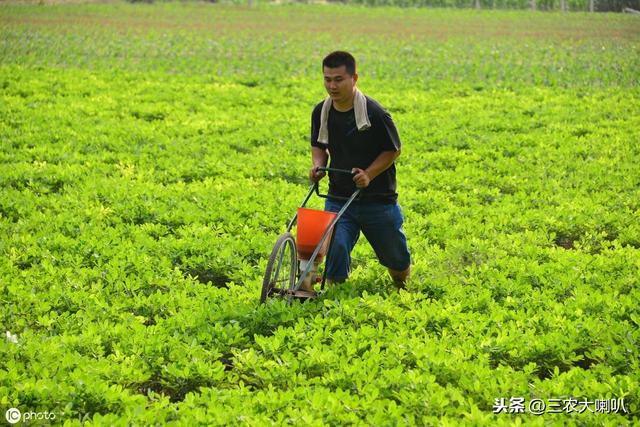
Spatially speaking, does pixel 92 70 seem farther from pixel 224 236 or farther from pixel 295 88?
pixel 224 236

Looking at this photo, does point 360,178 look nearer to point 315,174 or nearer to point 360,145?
point 360,145

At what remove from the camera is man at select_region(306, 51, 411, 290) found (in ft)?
21.9

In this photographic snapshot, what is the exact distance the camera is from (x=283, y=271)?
278 inches

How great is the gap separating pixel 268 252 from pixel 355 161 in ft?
7.56

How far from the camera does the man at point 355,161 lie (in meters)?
6.68

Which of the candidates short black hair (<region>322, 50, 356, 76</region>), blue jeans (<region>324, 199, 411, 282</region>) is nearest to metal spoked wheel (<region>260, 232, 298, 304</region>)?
blue jeans (<region>324, 199, 411, 282</region>)

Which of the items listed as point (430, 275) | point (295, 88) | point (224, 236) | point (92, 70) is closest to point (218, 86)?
point (295, 88)

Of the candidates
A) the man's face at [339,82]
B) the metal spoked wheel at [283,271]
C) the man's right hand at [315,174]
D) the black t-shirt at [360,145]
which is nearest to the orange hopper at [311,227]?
the metal spoked wheel at [283,271]

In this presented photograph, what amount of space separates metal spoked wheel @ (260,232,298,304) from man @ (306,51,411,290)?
0.41 m

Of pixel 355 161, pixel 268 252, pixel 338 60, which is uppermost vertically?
pixel 338 60

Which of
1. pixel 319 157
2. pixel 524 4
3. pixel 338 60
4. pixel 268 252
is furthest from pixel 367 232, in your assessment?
pixel 524 4

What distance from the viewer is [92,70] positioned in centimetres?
2311

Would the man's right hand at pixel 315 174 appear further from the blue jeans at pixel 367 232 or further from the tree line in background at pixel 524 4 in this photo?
the tree line in background at pixel 524 4

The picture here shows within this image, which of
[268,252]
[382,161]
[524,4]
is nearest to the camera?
[382,161]
